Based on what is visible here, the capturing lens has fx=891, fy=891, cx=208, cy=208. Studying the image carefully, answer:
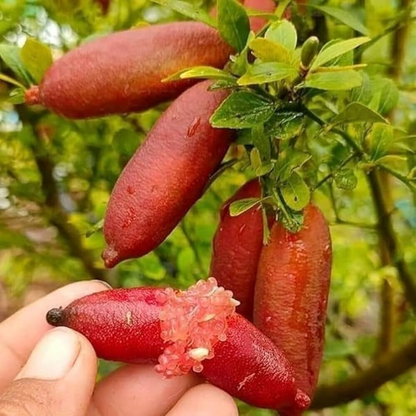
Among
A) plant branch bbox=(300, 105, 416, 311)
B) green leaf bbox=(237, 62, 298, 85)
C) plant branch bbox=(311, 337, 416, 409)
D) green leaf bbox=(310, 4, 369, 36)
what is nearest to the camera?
green leaf bbox=(237, 62, 298, 85)

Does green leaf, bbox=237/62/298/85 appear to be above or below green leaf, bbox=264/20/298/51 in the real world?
below

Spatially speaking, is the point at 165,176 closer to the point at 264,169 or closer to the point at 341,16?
the point at 264,169

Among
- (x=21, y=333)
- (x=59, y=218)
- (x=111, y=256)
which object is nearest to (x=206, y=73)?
(x=111, y=256)

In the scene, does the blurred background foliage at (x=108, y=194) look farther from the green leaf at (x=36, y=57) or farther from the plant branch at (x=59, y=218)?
the green leaf at (x=36, y=57)

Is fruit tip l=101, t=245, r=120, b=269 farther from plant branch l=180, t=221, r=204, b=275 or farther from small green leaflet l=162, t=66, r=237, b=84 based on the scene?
plant branch l=180, t=221, r=204, b=275

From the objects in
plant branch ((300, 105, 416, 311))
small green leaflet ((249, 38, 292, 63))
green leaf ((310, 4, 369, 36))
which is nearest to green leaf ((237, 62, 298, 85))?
small green leaflet ((249, 38, 292, 63))

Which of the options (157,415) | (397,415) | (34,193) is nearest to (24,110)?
(34,193)

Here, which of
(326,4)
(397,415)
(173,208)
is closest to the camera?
(173,208)

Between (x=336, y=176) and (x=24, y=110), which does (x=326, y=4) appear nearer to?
(x=336, y=176)
